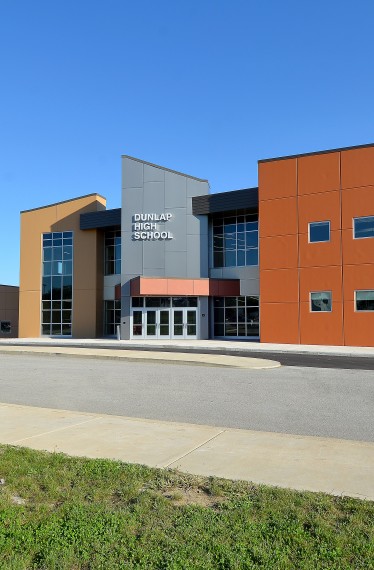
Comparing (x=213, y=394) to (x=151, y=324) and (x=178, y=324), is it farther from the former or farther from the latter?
(x=151, y=324)

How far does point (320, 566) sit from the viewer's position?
3.35 metres

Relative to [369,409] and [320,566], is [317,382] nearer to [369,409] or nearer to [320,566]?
[369,409]

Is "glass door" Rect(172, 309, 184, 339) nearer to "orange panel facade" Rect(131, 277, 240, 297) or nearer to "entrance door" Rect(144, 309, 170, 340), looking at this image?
"entrance door" Rect(144, 309, 170, 340)

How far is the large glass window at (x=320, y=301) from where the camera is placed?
2788cm

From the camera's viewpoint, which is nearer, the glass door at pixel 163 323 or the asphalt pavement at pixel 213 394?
the asphalt pavement at pixel 213 394

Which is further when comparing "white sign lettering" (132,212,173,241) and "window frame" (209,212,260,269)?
"window frame" (209,212,260,269)

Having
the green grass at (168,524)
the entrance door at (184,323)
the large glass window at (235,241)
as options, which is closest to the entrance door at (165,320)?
the entrance door at (184,323)

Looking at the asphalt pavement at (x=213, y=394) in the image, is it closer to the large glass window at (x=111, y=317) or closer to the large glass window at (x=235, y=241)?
the large glass window at (x=235, y=241)

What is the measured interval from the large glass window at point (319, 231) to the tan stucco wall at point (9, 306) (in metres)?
34.5

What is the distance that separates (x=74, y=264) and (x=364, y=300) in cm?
2299

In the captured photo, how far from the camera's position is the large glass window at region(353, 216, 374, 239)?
26984 mm

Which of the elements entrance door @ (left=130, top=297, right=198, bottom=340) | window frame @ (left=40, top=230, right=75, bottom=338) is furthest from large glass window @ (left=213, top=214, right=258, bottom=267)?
window frame @ (left=40, top=230, right=75, bottom=338)

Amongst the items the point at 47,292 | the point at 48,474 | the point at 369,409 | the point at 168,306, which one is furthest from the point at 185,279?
the point at 48,474

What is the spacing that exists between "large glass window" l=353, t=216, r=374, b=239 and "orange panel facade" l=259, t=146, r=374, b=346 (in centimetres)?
24
